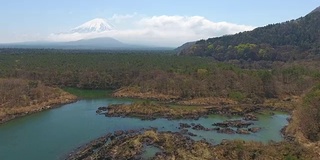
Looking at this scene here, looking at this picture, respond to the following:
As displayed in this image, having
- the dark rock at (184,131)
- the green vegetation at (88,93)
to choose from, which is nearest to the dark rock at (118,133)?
the dark rock at (184,131)

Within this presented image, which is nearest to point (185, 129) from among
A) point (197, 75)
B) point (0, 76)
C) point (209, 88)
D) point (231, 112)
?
point (231, 112)

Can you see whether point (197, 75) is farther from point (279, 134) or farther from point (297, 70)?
point (279, 134)

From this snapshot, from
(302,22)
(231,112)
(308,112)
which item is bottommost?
(231,112)

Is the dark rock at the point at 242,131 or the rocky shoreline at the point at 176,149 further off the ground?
the rocky shoreline at the point at 176,149

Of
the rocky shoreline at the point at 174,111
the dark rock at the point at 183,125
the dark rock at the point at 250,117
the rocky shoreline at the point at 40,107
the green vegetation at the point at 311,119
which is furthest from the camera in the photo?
the rocky shoreline at the point at 174,111

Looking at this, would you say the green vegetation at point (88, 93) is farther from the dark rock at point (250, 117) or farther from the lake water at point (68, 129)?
the dark rock at point (250, 117)

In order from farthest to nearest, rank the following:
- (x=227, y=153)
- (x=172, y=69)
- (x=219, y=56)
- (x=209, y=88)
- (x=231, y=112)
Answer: (x=219, y=56)
(x=172, y=69)
(x=209, y=88)
(x=231, y=112)
(x=227, y=153)

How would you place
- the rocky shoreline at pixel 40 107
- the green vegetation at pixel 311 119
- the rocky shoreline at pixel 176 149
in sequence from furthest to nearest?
1. the rocky shoreline at pixel 40 107
2. the green vegetation at pixel 311 119
3. the rocky shoreline at pixel 176 149

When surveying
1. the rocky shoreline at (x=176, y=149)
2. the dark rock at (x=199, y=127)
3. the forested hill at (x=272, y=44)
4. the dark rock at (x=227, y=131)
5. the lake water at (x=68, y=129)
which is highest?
the forested hill at (x=272, y=44)
